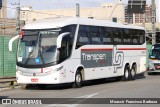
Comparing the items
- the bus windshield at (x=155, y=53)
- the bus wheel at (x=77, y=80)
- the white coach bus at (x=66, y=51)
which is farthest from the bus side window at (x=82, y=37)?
the bus windshield at (x=155, y=53)

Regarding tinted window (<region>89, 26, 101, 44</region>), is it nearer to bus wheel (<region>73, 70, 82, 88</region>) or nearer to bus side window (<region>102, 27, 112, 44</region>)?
bus side window (<region>102, 27, 112, 44</region>)

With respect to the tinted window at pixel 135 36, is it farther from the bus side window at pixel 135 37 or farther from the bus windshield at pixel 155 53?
the bus windshield at pixel 155 53

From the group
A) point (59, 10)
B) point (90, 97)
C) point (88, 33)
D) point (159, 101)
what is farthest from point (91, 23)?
point (59, 10)

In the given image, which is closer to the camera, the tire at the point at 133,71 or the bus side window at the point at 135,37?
the tire at the point at 133,71

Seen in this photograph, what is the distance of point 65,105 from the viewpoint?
12898 mm

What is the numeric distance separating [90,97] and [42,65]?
4115 mm

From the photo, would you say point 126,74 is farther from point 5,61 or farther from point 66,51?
point 5,61

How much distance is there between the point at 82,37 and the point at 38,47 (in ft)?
8.92

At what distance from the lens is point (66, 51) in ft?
63.4

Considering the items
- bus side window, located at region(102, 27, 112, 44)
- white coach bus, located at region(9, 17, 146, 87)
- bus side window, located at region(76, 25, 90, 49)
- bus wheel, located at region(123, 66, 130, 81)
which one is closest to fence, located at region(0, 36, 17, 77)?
white coach bus, located at region(9, 17, 146, 87)

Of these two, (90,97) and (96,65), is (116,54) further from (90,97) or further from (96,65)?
(90,97)

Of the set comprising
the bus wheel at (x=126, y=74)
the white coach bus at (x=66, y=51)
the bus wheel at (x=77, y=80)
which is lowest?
the bus wheel at (x=126, y=74)

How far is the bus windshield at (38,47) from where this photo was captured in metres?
18.8

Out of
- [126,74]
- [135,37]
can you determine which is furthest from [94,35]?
[135,37]
